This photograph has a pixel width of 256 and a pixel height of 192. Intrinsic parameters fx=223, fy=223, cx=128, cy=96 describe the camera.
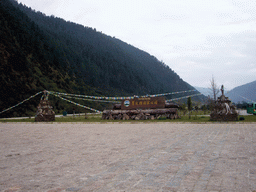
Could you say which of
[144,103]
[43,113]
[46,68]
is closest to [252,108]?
[144,103]

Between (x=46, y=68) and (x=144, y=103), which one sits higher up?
(x=46, y=68)

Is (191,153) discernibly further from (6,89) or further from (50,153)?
(6,89)

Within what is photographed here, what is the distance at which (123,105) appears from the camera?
25859 mm

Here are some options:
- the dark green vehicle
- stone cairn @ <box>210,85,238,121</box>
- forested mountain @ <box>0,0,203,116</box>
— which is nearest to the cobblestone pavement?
stone cairn @ <box>210,85,238,121</box>

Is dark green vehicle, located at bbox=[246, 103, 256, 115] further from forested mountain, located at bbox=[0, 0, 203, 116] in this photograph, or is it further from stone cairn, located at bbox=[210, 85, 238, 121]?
forested mountain, located at bbox=[0, 0, 203, 116]

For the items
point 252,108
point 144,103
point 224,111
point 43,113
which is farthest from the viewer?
point 252,108

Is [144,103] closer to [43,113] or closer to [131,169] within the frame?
[43,113]

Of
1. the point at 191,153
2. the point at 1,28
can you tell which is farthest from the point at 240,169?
the point at 1,28

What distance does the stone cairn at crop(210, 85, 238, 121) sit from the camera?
19078 millimetres

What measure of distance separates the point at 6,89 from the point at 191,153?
2056 inches

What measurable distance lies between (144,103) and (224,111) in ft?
29.2

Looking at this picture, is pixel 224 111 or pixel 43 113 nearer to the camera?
pixel 224 111

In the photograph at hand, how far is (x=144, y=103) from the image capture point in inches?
997

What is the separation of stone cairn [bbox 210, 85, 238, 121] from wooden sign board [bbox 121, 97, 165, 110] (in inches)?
258
